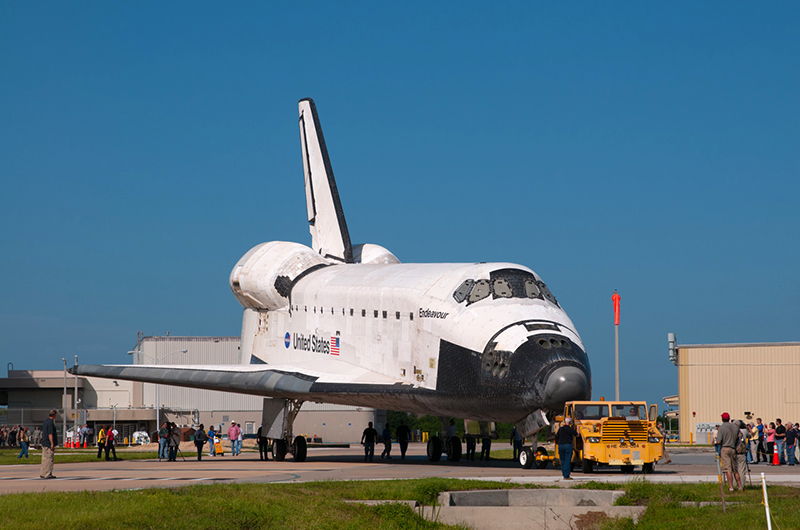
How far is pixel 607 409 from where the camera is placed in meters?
15.2

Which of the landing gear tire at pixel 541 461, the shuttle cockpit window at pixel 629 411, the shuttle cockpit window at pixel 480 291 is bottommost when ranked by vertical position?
the landing gear tire at pixel 541 461

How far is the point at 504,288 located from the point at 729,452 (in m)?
5.65

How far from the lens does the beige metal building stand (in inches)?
1410

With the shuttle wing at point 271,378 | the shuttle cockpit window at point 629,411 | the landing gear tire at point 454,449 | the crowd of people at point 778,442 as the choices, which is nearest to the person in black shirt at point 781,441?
the crowd of people at point 778,442

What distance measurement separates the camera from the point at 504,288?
54.9 feet

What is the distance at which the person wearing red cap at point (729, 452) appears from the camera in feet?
39.4

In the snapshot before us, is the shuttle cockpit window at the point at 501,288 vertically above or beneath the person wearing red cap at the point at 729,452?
above

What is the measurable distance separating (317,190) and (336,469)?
13046mm

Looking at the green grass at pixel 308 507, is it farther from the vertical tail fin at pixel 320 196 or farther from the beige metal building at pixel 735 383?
the beige metal building at pixel 735 383

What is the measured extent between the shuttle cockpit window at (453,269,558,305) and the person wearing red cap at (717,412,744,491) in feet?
16.9

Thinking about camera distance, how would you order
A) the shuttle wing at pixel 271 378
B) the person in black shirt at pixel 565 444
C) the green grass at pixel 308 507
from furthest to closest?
the shuttle wing at pixel 271 378, the person in black shirt at pixel 565 444, the green grass at pixel 308 507

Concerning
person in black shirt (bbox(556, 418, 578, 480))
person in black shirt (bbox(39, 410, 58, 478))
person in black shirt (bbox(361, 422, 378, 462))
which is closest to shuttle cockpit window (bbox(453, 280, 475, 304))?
person in black shirt (bbox(556, 418, 578, 480))

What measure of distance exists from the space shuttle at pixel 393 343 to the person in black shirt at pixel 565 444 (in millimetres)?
460

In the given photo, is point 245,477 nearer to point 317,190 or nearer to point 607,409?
point 607,409
